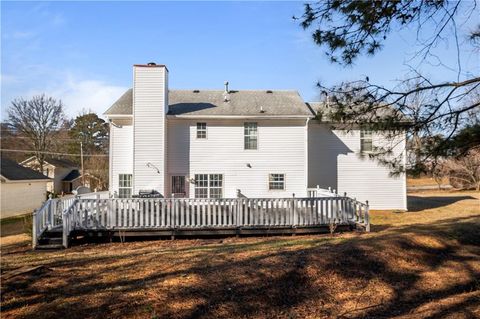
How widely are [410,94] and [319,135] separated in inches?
510

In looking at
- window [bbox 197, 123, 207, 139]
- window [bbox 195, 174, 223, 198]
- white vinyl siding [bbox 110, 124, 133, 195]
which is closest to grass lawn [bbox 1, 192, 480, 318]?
window [bbox 195, 174, 223, 198]

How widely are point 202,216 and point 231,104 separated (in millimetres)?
7932

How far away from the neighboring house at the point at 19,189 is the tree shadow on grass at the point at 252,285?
20.2m

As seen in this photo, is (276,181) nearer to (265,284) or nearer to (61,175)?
(265,284)

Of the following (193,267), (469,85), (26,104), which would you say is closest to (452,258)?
(469,85)

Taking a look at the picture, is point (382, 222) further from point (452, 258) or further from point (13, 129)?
point (13, 129)

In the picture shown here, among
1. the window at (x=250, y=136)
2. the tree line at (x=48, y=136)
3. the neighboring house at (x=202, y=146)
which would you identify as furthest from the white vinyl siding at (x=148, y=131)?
the tree line at (x=48, y=136)

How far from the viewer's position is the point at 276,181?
17609mm

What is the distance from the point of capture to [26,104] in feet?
139

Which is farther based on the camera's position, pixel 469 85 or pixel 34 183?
pixel 34 183

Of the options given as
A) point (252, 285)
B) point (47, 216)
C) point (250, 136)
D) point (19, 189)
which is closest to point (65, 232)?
point (47, 216)

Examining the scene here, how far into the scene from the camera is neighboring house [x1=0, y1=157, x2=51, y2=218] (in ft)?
77.7

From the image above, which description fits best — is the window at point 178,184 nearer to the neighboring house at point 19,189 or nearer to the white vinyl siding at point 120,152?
the white vinyl siding at point 120,152

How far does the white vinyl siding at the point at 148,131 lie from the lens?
16.6m
